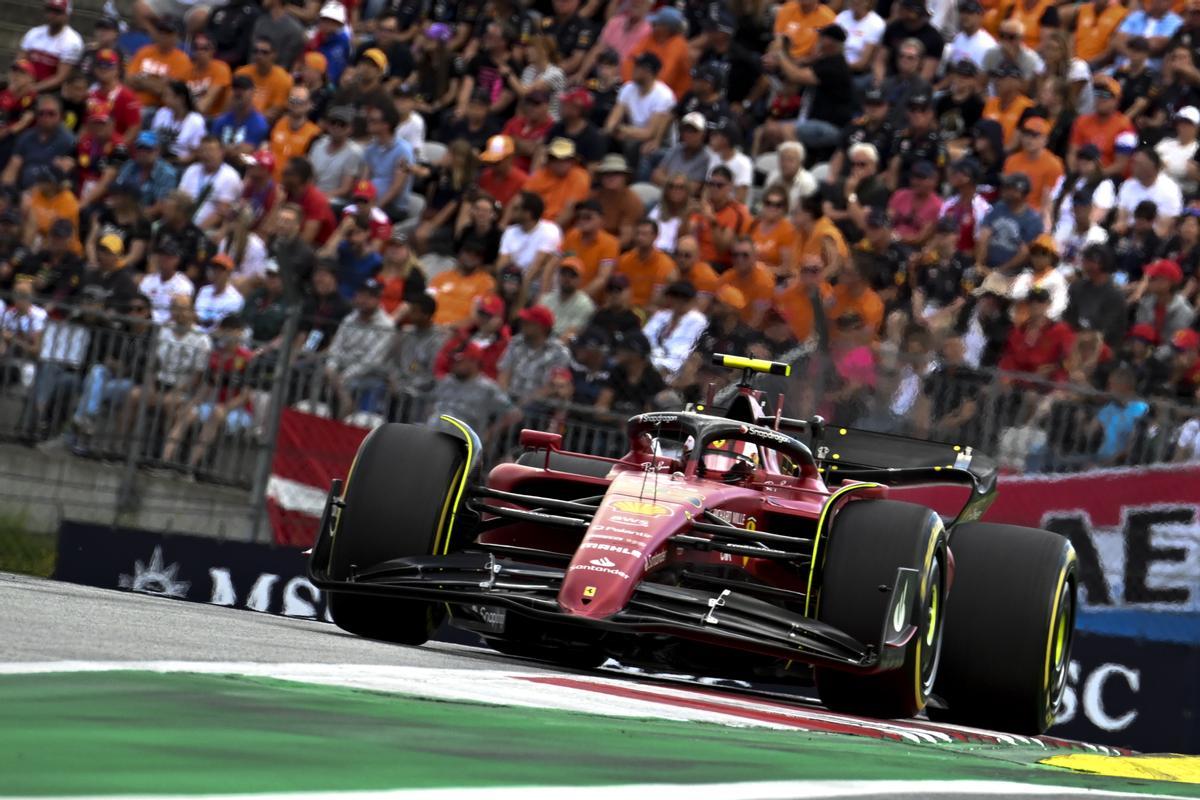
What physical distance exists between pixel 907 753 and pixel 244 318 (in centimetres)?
965

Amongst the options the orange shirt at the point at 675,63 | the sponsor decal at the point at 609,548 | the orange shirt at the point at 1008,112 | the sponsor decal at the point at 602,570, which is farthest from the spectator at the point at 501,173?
the sponsor decal at the point at 602,570

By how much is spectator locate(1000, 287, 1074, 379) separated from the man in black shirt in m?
4.34

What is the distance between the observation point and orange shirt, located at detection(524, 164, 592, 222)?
1789 centimetres

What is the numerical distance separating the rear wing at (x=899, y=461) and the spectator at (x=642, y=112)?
8.20 metres

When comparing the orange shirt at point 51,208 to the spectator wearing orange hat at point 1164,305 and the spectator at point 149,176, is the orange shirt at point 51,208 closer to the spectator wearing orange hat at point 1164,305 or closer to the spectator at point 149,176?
the spectator at point 149,176

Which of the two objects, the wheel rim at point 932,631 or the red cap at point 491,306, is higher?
the red cap at point 491,306

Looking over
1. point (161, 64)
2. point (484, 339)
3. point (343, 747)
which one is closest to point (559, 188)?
point (484, 339)

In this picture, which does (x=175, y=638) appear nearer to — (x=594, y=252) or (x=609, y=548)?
(x=609, y=548)

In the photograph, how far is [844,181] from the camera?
17.0 metres

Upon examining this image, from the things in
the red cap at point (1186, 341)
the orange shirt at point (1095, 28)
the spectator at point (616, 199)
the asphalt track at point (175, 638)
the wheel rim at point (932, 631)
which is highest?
the orange shirt at point (1095, 28)

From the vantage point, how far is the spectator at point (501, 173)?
18237 mm

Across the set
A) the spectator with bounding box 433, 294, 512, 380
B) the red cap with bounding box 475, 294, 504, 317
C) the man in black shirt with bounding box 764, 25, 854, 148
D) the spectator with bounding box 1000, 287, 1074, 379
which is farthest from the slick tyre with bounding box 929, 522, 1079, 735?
the man in black shirt with bounding box 764, 25, 854, 148


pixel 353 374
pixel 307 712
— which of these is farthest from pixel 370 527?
pixel 353 374

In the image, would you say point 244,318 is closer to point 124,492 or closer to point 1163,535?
point 124,492
